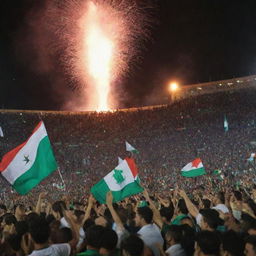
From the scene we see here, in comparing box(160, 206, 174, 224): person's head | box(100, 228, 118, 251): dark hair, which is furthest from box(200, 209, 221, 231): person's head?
box(100, 228, 118, 251): dark hair

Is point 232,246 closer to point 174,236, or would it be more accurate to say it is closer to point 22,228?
point 174,236

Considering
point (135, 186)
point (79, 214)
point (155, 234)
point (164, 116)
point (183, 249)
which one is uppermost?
point (164, 116)

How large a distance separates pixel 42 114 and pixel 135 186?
105 ft

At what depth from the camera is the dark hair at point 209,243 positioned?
2.78m

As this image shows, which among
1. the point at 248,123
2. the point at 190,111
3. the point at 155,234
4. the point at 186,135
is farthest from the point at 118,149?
the point at 155,234

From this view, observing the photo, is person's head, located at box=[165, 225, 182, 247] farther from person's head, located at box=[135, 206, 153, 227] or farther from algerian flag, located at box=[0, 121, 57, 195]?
algerian flag, located at box=[0, 121, 57, 195]

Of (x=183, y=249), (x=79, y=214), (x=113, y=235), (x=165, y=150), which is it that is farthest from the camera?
(x=165, y=150)

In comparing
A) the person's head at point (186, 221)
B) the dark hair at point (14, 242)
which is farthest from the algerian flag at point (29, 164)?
the person's head at point (186, 221)

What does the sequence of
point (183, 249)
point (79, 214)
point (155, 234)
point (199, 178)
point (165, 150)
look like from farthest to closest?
point (165, 150), point (199, 178), point (79, 214), point (155, 234), point (183, 249)

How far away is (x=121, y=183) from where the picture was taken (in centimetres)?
575

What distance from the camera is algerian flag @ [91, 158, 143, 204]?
5.49 meters

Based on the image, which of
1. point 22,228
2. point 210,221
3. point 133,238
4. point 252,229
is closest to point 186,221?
point 210,221

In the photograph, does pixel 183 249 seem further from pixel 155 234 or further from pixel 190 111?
pixel 190 111

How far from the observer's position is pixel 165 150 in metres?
30.0
